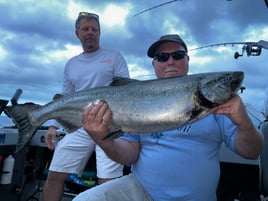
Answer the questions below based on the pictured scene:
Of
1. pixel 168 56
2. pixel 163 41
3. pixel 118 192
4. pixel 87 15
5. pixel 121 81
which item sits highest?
pixel 87 15

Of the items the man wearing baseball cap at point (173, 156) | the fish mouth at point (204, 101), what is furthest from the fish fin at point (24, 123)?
the fish mouth at point (204, 101)

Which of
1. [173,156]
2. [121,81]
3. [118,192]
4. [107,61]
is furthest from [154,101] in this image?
[107,61]

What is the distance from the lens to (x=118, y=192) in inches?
115

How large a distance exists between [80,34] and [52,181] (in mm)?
2014

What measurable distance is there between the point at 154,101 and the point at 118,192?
0.88 meters

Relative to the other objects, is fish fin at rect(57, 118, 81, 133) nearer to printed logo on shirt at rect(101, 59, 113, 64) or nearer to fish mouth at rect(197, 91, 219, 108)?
fish mouth at rect(197, 91, 219, 108)

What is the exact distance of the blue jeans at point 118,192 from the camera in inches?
111

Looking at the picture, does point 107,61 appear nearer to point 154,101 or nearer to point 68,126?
point 68,126

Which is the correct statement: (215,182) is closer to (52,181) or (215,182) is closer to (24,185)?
(52,181)

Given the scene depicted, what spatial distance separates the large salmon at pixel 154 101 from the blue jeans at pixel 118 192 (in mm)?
532

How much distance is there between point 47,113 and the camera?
10.4ft

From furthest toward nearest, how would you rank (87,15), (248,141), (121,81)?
(87,15)
(121,81)
(248,141)

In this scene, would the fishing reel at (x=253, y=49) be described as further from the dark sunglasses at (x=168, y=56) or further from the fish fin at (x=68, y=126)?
the fish fin at (x=68, y=126)

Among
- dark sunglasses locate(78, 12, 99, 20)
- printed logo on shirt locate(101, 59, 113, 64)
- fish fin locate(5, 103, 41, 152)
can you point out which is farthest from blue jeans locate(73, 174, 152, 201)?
dark sunglasses locate(78, 12, 99, 20)
